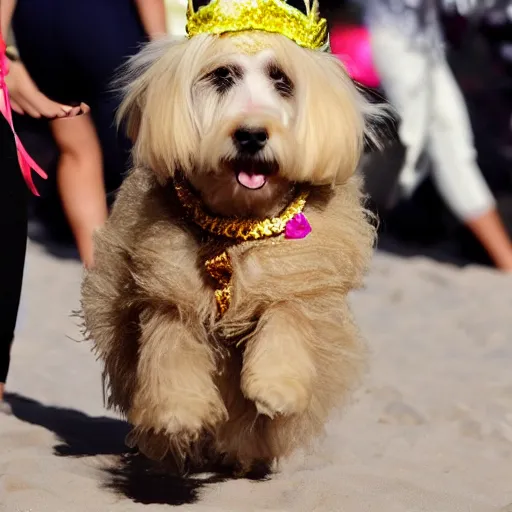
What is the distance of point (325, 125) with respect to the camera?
340 cm

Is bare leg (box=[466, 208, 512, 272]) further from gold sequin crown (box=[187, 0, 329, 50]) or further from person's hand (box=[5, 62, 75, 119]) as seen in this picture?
gold sequin crown (box=[187, 0, 329, 50])

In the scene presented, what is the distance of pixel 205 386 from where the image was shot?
3391 millimetres

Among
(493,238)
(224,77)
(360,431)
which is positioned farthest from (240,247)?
(493,238)

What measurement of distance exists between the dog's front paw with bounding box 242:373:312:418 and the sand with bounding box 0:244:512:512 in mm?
396

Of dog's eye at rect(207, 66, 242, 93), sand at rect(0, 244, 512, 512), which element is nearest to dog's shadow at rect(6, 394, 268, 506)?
sand at rect(0, 244, 512, 512)

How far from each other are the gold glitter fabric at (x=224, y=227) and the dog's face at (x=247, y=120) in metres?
0.03

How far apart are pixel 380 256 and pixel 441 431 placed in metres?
3.69

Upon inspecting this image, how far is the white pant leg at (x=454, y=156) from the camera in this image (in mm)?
7938

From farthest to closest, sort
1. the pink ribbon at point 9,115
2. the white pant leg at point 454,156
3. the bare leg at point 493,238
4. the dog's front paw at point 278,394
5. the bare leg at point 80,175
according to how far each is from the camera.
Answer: the white pant leg at point 454,156
the bare leg at point 493,238
the bare leg at point 80,175
the pink ribbon at point 9,115
the dog's front paw at point 278,394

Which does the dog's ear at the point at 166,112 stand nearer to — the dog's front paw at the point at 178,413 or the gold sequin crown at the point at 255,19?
the gold sequin crown at the point at 255,19

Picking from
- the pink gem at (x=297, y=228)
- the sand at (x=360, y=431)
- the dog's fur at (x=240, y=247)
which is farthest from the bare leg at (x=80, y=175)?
the pink gem at (x=297, y=228)

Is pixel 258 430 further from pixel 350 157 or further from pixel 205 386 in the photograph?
pixel 350 157

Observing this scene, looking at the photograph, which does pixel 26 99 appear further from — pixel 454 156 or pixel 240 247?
pixel 454 156

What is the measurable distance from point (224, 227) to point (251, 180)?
6.7 inches
